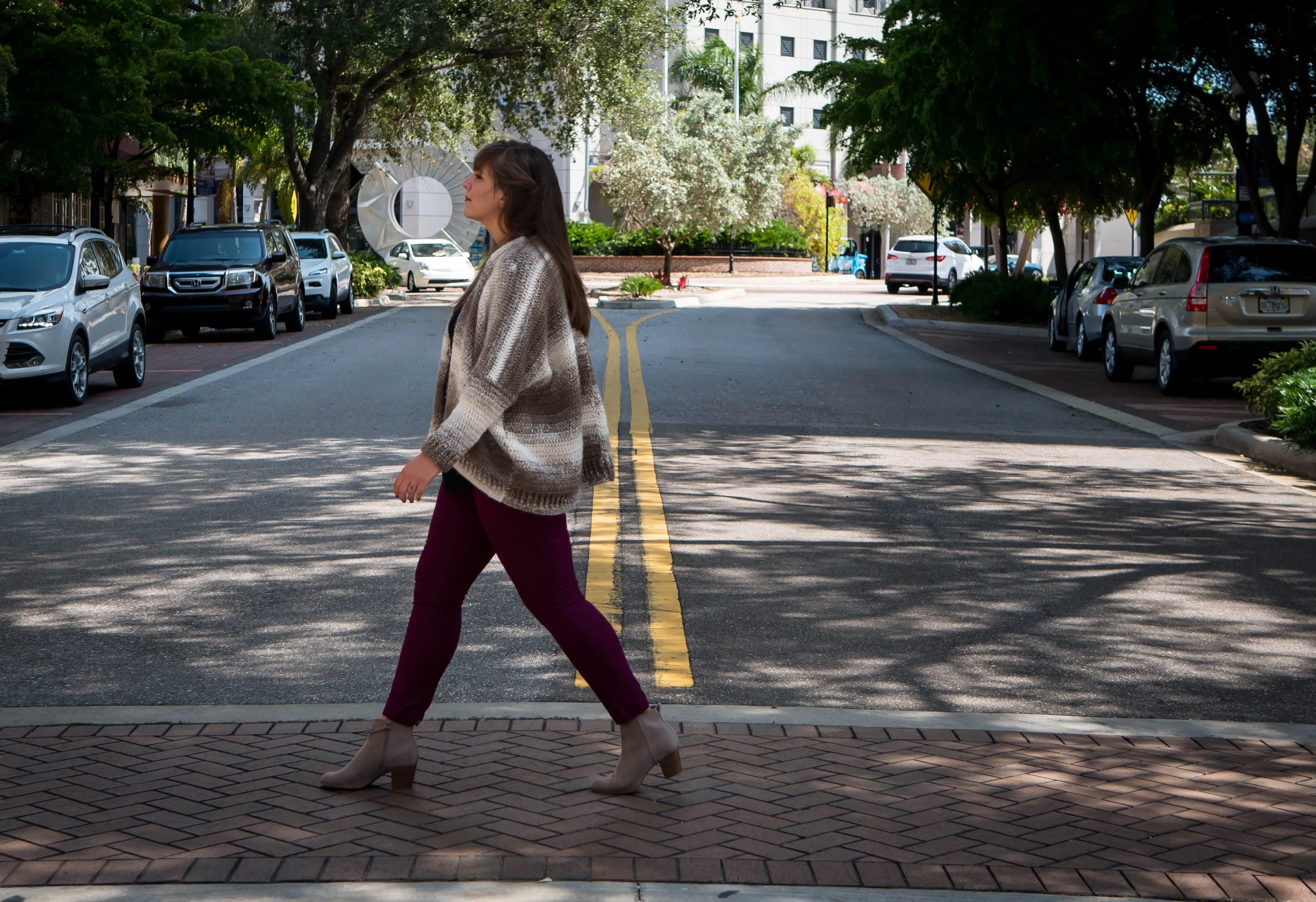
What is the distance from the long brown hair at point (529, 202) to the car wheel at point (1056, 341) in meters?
20.7

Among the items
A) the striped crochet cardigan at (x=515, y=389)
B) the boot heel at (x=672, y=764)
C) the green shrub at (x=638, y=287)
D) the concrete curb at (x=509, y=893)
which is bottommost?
the concrete curb at (x=509, y=893)

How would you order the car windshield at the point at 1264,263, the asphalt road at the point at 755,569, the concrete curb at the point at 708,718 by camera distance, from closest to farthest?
the concrete curb at the point at 708,718
the asphalt road at the point at 755,569
the car windshield at the point at 1264,263

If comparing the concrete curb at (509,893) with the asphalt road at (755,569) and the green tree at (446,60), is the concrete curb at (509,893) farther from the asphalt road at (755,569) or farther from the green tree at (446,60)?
the green tree at (446,60)

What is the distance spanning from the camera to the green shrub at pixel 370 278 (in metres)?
37.7

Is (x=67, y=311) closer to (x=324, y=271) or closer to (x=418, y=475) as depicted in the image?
(x=418, y=475)

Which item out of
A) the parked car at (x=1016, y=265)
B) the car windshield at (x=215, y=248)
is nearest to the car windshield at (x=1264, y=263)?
the car windshield at (x=215, y=248)

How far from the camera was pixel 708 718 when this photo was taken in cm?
532

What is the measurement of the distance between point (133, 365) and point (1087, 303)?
12.4m

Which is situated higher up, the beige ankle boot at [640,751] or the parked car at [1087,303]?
the parked car at [1087,303]

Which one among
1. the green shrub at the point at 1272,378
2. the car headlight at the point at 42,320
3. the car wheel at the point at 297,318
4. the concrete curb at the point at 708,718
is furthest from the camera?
the car wheel at the point at 297,318

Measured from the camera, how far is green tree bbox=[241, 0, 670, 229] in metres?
32.1

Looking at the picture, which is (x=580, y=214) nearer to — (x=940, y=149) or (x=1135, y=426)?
(x=940, y=149)

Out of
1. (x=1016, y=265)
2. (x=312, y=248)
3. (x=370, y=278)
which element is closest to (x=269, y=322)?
(x=312, y=248)

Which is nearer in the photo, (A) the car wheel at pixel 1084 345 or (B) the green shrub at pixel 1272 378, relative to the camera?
(B) the green shrub at pixel 1272 378
